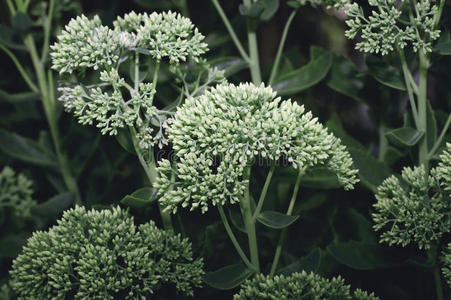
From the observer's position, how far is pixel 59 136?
187cm

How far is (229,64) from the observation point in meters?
1.68

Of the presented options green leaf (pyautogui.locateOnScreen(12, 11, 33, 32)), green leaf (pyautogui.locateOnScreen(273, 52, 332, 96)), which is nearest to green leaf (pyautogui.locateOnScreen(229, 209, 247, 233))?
green leaf (pyautogui.locateOnScreen(273, 52, 332, 96))

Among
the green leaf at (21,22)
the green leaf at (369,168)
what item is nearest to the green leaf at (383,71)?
the green leaf at (369,168)

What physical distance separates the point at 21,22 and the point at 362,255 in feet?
4.60

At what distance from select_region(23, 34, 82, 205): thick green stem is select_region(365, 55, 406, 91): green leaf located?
1.11m

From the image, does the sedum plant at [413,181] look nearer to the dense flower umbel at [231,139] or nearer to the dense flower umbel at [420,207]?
the dense flower umbel at [420,207]

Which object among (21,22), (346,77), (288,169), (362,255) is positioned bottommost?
(362,255)

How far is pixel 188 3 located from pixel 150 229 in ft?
4.06

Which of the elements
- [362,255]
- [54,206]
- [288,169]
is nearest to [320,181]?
[288,169]

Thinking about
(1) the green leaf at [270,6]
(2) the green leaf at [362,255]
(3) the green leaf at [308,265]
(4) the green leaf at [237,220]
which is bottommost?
(2) the green leaf at [362,255]

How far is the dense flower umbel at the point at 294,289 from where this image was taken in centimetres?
120

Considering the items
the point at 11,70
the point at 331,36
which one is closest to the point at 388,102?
the point at 331,36

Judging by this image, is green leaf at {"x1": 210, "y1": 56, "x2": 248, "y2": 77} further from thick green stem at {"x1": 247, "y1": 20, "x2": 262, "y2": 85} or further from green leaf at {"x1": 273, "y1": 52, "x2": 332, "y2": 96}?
green leaf at {"x1": 273, "y1": 52, "x2": 332, "y2": 96}

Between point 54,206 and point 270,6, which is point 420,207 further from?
point 54,206
